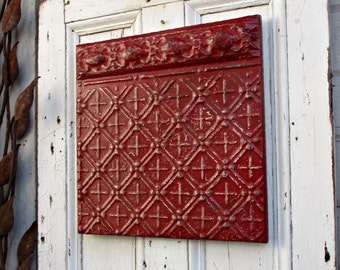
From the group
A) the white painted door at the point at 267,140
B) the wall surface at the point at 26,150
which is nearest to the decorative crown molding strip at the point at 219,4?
the white painted door at the point at 267,140

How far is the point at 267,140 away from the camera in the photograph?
3.47 ft

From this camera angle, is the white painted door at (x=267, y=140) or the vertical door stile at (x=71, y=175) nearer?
the white painted door at (x=267, y=140)

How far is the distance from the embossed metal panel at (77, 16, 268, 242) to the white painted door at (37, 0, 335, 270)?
0.04 metres

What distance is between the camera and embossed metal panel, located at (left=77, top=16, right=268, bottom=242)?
1055 mm

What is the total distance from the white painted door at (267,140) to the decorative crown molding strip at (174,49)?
0.04m

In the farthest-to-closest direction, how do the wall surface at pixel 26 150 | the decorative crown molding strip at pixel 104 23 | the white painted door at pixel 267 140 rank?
the wall surface at pixel 26 150 → the decorative crown molding strip at pixel 104 23 → the white painted door at pixel 267 140

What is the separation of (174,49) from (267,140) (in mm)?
281

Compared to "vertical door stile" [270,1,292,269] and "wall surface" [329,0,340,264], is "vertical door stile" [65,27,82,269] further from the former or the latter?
"wall surface" [329,0,340,264]

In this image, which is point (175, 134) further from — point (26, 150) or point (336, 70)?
point (26, 150)

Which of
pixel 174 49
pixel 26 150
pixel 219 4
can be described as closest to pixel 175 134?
pixel 174 49

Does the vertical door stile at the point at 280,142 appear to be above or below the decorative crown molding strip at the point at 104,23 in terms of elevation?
below

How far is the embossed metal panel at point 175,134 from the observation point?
3.46 ft

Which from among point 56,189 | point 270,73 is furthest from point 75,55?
point 270,73

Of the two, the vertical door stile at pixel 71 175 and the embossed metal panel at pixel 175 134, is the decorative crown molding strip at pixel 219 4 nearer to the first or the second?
the embossed metal panel at pixel 175 134
